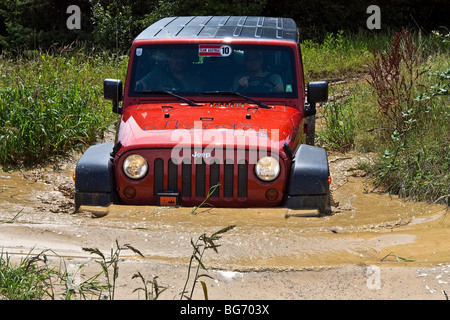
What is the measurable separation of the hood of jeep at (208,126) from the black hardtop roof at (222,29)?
681 mm

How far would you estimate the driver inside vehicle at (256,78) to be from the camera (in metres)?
6.25

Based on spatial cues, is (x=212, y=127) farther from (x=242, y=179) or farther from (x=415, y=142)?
(x=415, y=142)

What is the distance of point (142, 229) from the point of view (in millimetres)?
5020

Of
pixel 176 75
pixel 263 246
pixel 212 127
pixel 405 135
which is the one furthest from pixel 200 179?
pixel 405 135

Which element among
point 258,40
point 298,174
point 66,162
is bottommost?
point 66,162

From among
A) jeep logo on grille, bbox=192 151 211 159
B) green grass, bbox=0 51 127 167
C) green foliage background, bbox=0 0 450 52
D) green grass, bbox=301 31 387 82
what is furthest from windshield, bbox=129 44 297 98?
green foliage background, bbox=0 0 450 52

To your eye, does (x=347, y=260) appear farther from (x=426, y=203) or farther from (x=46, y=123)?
(x=46, y=123)

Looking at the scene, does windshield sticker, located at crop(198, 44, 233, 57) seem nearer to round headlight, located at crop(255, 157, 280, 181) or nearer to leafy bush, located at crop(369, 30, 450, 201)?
round headlight, located at crop(255, 157, 280, 181)

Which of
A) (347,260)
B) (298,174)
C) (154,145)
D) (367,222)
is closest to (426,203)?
(367,222)

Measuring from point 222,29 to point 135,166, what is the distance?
1842 mm

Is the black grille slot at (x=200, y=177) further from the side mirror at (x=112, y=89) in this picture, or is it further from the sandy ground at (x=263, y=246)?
the side mirror at (x=112, y=89)

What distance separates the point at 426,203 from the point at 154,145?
7.95ft

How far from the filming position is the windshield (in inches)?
246

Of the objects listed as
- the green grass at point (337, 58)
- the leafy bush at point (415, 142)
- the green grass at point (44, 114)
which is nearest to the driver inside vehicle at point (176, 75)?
the green grass at point (44, 114)
